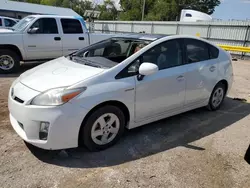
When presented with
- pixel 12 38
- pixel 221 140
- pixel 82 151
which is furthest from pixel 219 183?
pixel 12 38

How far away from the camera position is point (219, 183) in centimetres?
271

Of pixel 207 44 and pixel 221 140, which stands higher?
pixel 207 44

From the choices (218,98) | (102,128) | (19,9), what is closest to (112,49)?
(102,128)

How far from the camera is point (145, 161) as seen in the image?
304cm

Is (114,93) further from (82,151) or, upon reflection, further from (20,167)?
(20,167)

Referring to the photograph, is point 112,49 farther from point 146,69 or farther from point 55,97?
point 55,97

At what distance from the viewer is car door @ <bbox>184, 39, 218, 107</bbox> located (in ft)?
13.3

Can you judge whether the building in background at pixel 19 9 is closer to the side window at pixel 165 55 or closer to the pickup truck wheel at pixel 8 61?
the pickup truck wheel at pixel 8 61

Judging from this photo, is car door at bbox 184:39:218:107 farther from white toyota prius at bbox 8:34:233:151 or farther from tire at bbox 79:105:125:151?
tire at bbox 79:105:125:151

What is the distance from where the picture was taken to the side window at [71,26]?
809 cm

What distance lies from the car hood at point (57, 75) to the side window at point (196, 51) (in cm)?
180

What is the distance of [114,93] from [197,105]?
6.69 ft

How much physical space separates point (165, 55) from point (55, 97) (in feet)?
6.27

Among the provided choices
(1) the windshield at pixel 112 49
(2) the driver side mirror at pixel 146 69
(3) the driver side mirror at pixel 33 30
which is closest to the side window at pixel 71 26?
(3) the driver side mirror at pixel 33 30
